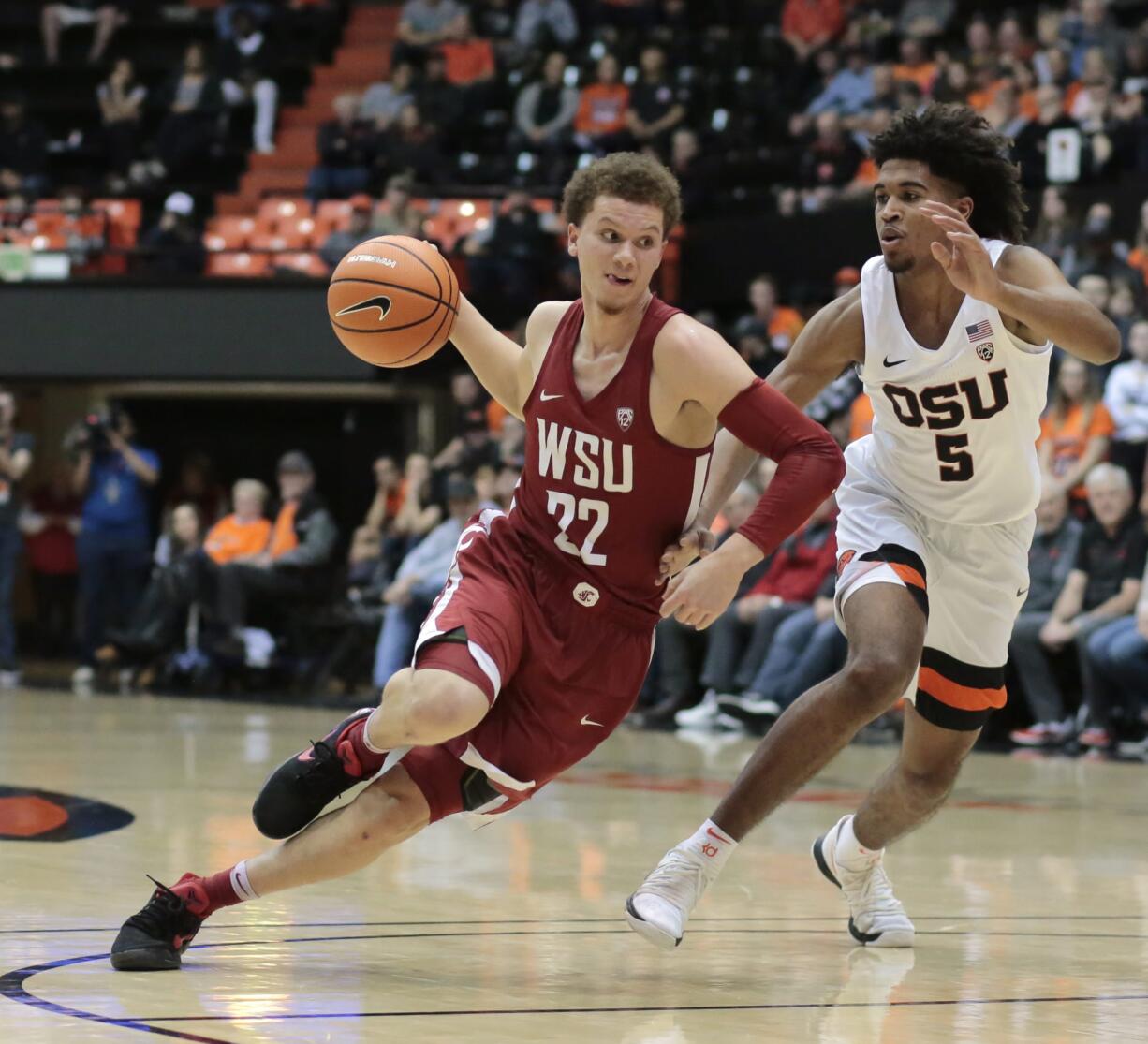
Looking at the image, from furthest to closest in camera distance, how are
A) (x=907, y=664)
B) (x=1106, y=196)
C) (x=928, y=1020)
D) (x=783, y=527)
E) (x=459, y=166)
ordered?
(x=459, y=166)
(x=1106, y=196)
(x=907, y=664)
(x=783, y=527)
(x=928, y=1020)

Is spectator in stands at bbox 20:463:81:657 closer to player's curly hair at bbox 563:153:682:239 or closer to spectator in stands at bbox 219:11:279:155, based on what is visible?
spectator in stands at bbox 219:11:279:155

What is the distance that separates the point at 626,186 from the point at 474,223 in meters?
12.2

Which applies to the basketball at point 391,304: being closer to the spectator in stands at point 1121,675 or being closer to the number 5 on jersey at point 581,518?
the number 5 on jersey at point 581,518

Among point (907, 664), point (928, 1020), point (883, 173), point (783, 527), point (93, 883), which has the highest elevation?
point (883, 173)

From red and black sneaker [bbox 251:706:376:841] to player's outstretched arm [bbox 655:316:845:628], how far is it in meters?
0.79

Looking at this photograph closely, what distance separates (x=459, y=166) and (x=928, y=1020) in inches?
571

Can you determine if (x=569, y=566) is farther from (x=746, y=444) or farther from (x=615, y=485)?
(x=746, y=444)

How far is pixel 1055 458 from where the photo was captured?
11148 millimetres

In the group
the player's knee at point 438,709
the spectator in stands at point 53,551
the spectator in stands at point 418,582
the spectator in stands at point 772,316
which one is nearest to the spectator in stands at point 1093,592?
the spectator in stands at point 772,316

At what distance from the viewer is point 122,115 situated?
66.2ft

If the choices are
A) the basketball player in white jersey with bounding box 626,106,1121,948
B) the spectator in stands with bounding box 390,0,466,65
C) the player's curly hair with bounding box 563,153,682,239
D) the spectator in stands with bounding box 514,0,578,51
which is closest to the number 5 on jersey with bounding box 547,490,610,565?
the basketball player in white jersey with bounding box 626,106,1121,948

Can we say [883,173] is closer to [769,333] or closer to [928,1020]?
[928,1020]

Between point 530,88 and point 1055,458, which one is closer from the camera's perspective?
point 1055,458

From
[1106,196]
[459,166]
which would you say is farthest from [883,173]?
[459,166]
